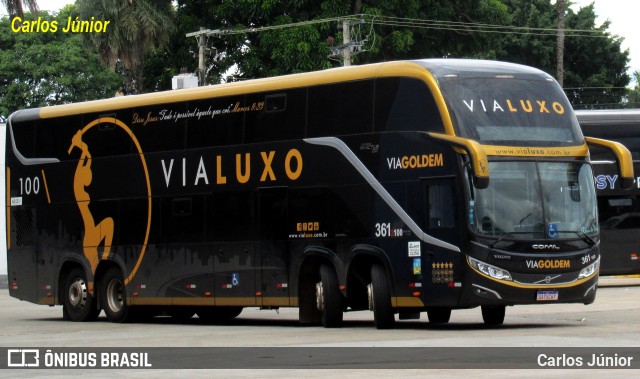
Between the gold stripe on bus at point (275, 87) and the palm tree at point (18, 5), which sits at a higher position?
the palm tree at point (18, 5)

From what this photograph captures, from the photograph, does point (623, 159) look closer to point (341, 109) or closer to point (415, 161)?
point (415, 161)

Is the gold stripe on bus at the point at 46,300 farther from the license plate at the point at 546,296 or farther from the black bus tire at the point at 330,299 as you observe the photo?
the license plate at the point at 546,296

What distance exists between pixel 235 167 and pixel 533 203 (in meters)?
5.71

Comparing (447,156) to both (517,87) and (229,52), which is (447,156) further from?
(229,52)

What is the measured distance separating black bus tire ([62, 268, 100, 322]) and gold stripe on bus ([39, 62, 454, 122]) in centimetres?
319

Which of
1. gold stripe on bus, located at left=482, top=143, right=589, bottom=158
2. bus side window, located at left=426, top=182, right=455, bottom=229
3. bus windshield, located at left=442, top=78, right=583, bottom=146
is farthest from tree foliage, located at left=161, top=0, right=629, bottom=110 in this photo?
bus side window, located at left=426, top=182, right=455, bottom=229

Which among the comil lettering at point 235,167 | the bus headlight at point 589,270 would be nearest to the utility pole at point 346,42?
the comil lettering at point 235,167

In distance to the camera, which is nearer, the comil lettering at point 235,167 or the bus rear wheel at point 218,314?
the comil lettering at point 235,167

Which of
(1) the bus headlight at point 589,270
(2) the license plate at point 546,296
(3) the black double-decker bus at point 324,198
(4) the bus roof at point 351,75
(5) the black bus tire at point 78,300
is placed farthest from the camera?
(5) the black bus tire at point 78,300

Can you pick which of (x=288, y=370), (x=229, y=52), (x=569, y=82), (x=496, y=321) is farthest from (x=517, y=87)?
(x=569, y=82)

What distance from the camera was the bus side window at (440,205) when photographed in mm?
20578

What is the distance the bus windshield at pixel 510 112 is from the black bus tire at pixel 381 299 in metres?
2.53

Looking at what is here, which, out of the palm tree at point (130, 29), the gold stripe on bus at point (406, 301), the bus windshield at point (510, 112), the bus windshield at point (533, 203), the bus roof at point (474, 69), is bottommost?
the gold stripe on bus at point (406, 301)

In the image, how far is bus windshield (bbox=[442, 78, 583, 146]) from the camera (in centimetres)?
2070
